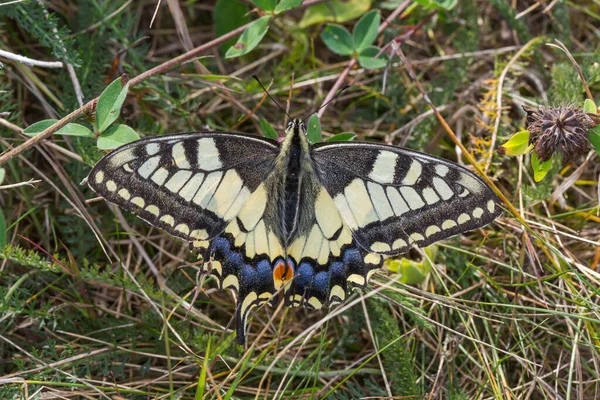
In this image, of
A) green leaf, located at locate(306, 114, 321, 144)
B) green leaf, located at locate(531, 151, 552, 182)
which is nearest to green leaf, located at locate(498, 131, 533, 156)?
green leaf, located at locate(531, 151, 552, 182)

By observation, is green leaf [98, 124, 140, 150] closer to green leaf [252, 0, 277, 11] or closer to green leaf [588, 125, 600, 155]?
green leaf [252, 0, 277, 11]

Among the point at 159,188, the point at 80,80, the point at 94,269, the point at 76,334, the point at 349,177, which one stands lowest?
the point at 76,334

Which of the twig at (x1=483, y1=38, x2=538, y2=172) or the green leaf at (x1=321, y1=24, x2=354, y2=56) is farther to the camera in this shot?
the green leaf at (x1=321, y1=24, x2=354, y2=56)

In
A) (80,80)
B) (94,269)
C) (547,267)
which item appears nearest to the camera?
(94,269)

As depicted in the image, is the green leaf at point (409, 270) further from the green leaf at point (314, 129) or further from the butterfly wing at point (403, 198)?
the green leaf at point (314, 129)

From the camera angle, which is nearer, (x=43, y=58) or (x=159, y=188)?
(x=159, y=188)

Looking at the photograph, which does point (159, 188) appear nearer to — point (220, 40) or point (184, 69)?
point (220, 40)

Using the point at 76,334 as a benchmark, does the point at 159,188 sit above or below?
above

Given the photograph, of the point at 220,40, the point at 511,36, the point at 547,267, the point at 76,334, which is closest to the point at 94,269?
the point at 76,334
